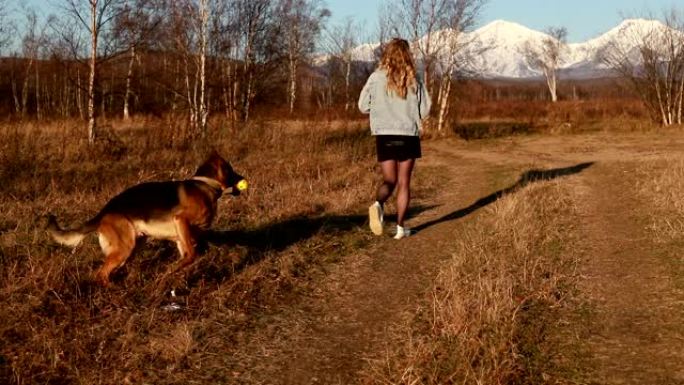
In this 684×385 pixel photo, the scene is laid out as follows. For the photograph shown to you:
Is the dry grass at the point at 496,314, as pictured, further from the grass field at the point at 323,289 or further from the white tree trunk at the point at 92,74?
the white tree trunk at the point at 92,74

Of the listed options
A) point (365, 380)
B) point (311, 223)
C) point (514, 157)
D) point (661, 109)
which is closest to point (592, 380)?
point (365, 380)

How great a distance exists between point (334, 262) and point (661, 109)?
81.0ft

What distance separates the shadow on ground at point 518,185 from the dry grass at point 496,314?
117 centimetres

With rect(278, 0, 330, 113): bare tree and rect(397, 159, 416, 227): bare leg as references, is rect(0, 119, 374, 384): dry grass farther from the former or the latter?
rect(278, 0, 330, 113): bare tree

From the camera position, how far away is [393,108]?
612 cm

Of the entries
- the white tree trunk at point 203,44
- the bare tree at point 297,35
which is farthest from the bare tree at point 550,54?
the white tree trunk at point 203,44

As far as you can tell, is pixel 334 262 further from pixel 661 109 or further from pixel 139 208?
pixel 661 109

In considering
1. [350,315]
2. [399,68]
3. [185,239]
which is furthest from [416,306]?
[399,68]

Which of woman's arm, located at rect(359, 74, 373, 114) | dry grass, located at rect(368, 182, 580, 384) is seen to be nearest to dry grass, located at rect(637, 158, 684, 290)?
dry grass, located at rect(368, 182, 580, 384)

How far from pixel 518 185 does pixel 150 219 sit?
23.2 ft

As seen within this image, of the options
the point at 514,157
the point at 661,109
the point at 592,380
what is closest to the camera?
the point at 592,380

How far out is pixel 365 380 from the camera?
10.1ft

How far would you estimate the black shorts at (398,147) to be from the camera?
614cm

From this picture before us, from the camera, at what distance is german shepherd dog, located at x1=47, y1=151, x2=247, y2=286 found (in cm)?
448
